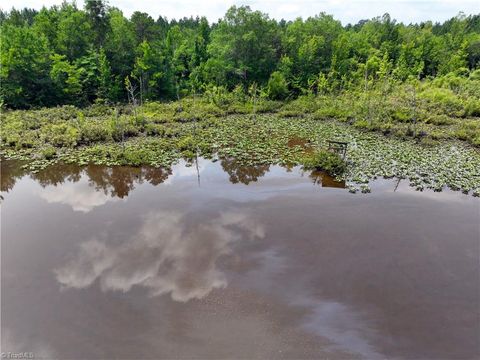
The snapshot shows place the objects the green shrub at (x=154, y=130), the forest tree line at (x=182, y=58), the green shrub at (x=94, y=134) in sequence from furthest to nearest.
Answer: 1. the forest tree line at (x=182, y=58)
2. the green shrub at (x=154, y=130)
3. the green shrub at (x=94, y=134)

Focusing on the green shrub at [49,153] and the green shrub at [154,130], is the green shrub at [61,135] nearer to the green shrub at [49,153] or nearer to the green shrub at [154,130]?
the green shrub at [49,153]

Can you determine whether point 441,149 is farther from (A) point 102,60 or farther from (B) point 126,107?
(A) point 102,60

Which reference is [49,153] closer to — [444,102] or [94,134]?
[94,134]

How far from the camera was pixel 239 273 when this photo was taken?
32.1ft

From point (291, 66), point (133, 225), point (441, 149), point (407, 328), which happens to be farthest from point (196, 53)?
point (407, 328)

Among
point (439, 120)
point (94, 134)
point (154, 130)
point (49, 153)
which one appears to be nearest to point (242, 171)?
point (154, 130)

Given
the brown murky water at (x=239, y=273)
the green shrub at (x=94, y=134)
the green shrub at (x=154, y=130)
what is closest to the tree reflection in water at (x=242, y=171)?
the brown murky water at (x=239, y=273)

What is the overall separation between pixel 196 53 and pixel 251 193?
28780mm

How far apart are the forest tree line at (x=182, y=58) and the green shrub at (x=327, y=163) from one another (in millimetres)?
16655

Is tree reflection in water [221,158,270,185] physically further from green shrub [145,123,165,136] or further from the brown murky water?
green shrub [145,123,165,136]

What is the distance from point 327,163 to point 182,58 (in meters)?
28.0

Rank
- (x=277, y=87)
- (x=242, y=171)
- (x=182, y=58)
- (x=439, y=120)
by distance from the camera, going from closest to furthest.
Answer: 1. (x=242, y=171)
2. (x=439, y=120)
3. (x=277, y=87)
4. (x=182, y=58)

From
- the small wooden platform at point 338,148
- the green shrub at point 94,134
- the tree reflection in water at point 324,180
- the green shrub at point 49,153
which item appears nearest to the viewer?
the tree reflection in water at point 324,180

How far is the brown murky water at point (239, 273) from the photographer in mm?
7762
